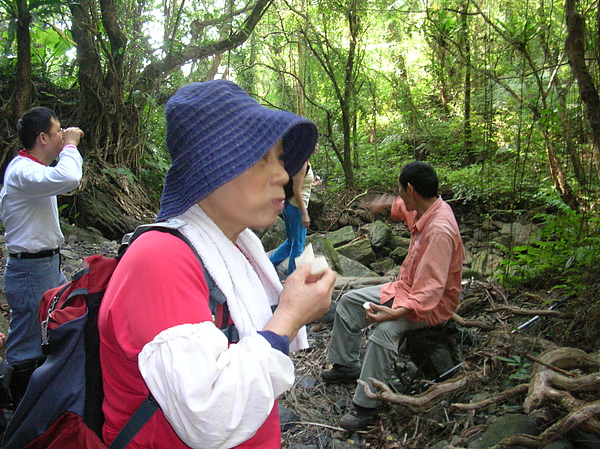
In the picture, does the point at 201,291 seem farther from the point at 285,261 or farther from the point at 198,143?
the point at 285,261

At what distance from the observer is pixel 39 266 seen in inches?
129

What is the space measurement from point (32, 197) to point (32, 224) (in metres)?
0.20

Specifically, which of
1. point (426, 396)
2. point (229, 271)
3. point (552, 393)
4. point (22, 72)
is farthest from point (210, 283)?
point (22, 72)

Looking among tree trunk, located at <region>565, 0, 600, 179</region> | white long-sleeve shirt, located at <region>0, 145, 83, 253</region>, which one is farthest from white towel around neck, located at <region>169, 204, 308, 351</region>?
tree trunk, located at <region>565, 0, 600, 179</region>

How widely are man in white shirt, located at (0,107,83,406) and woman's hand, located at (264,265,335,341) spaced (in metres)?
2.59

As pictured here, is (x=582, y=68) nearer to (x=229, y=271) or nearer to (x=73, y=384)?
(x=229, y=271)

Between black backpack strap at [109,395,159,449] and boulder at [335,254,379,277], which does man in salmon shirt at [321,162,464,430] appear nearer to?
black backpack strap at [109,395,159,449]

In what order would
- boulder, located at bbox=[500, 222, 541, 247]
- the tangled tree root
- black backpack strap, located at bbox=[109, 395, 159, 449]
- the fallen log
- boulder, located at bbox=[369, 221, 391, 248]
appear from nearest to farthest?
black backpack strap, located at bbox=[109, 395, 159, 449]
the tangled tree root
the fallen log
boulder, located at bbox=[500, 222, 541, 247]
boulder, located at bbox=[369, 221, 391, 248]

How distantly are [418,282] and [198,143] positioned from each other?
2457mm

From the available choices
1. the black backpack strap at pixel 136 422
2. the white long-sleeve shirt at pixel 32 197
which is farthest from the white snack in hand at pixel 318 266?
the white long-sleeve shirt at pixel 32 197

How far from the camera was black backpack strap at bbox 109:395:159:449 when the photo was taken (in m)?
1.11

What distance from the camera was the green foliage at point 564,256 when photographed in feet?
11.8

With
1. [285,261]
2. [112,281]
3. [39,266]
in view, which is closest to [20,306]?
[39,266]

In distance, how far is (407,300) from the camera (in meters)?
3.25
